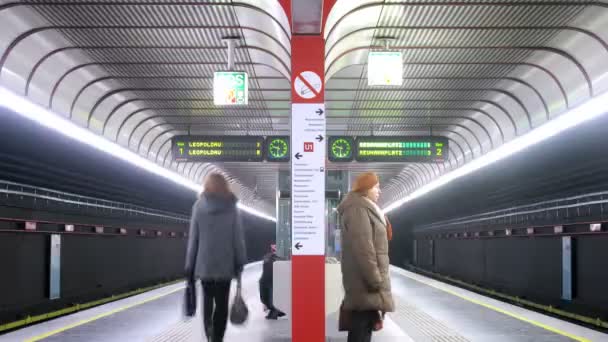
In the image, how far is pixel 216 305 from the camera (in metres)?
6.01

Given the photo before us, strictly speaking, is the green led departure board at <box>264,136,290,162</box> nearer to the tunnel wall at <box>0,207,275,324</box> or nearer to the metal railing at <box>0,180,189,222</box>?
the metal railing at <box>0,180,189,222</box>

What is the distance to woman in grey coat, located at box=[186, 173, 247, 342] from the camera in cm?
580

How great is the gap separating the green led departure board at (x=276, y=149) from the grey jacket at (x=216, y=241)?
9243mm

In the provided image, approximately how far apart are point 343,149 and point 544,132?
4.85m

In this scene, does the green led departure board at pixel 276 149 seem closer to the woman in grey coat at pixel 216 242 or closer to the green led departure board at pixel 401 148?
the green led departure board at pixel 401 148

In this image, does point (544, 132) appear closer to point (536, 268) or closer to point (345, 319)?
point (536, 268)

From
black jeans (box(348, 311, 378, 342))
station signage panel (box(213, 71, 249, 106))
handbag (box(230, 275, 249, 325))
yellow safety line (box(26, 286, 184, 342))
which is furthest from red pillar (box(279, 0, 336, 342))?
station signage panel (box(213, 71, 249, 106))

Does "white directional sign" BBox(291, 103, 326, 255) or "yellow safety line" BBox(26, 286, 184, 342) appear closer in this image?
"white directional sign" BBox(291, 103, 326, 255)

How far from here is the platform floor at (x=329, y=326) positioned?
8.59m

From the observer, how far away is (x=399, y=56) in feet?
33.9

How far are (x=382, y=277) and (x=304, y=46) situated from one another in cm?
301

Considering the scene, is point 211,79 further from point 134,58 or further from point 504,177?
point 504,177

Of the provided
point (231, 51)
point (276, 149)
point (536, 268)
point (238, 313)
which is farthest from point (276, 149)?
point (238, 313)

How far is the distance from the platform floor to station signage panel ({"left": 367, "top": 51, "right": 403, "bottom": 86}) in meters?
3.42
